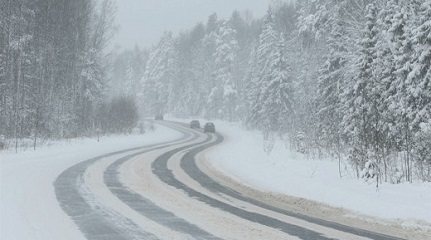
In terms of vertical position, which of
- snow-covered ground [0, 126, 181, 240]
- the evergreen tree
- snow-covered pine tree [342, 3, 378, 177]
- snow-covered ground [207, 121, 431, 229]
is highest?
the evergreen tree

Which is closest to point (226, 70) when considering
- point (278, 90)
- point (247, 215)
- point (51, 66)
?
point (278, 90)

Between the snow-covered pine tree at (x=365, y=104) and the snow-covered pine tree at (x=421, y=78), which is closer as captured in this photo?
the snow-covered pine tree at (x=365, y=104)

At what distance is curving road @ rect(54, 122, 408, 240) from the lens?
619cm

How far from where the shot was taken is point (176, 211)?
781 cm

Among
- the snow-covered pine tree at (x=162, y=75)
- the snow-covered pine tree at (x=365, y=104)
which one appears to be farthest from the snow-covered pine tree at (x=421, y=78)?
the snow-covered pine tree at (x=162, y=75)

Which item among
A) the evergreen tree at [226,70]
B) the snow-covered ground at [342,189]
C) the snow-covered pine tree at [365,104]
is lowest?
the snow-covered ground at [342,189]

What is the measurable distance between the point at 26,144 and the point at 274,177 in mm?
14949

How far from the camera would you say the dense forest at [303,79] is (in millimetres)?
12797

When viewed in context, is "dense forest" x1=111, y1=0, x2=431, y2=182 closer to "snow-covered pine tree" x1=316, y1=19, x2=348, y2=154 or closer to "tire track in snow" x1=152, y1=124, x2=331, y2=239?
"snow-covered pine tree" x1=316, y1=19, x2=348, y2=154

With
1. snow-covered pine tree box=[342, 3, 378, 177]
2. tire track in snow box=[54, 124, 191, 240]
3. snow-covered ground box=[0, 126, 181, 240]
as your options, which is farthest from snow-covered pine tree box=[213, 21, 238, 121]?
tire track in snow box=[54, 124, 191, 240]

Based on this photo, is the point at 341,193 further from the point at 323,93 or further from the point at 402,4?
the point at 323,93

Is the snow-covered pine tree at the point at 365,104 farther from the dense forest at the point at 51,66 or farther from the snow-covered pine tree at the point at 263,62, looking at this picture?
the snow-covered pine tree at the point at 263,62

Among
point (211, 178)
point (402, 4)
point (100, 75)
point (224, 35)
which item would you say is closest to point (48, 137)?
point (100, 75)

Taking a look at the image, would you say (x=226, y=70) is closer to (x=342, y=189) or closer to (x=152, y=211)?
(x=342, y=189)
